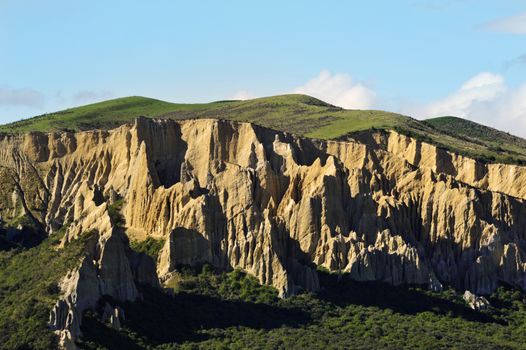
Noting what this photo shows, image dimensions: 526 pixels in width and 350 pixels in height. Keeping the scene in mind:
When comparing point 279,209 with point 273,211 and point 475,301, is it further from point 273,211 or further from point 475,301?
point 475,301

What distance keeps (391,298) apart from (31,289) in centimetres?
3770

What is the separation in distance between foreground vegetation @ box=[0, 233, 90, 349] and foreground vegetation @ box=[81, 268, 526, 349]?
14.5 ft

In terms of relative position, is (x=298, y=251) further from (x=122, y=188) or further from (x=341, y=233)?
(x=122, y=188)

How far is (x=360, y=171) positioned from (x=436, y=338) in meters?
33.1

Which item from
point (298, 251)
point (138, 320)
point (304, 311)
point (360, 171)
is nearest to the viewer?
point (138, 320)

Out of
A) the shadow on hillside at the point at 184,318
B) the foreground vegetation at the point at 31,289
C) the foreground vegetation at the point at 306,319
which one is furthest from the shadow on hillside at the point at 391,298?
the foreground vegetation at the point at 31,289

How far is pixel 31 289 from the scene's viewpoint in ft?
525

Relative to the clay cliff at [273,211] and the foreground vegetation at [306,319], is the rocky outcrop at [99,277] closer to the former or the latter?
the clay cliff at [273,211]

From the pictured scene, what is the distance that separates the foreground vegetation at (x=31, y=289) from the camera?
5753 inches

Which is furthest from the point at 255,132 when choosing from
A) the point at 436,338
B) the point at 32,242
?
the point at 436,338

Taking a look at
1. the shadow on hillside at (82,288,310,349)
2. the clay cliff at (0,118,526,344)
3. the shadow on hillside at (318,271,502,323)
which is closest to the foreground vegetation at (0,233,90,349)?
the clay cliff at (0,118,526,344)

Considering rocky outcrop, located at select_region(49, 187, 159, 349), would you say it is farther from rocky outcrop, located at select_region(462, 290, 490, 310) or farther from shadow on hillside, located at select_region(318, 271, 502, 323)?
rocky outcrop, located at select_region(462, 290, 490, 310)

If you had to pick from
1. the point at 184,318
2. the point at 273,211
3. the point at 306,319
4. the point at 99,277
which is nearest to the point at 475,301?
the point at 306,319

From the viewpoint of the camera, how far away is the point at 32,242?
187375 millimetres
